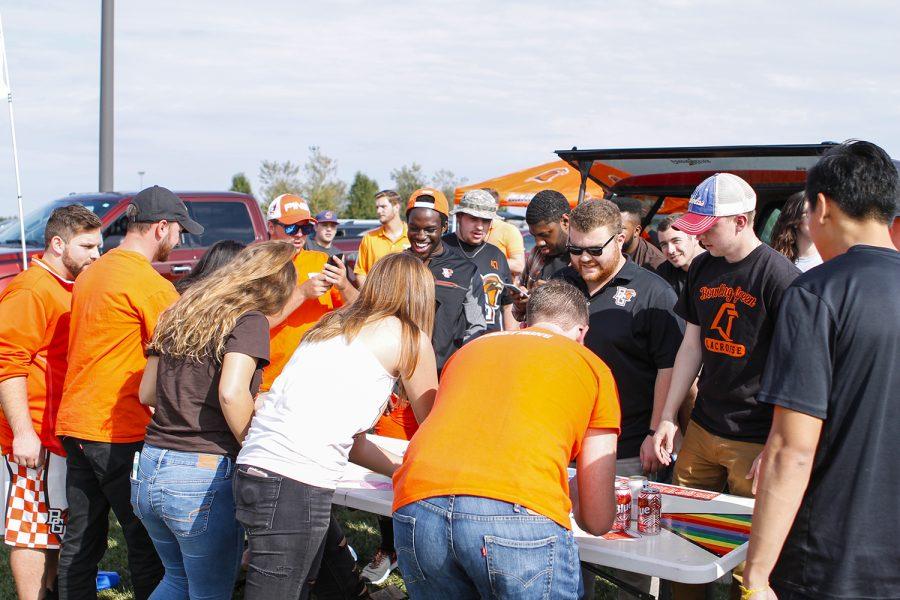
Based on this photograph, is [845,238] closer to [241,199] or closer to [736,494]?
[736,494]

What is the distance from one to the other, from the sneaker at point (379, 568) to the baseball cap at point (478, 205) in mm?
2251

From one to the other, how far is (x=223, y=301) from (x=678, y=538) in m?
1.81

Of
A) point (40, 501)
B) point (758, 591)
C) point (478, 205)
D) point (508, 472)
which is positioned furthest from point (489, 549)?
point (478, 205)

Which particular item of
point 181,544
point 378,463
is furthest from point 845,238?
point 181,544

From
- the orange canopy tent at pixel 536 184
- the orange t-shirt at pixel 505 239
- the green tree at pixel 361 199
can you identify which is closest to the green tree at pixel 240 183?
the green tree at pixel 361 199

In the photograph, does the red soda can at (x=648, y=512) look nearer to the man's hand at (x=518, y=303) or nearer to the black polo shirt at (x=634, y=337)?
the black polo shirt at (x=634, y=337)

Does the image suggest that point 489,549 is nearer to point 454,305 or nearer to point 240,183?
point 454,305

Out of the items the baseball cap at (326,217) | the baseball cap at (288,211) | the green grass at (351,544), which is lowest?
the green grass at (351,544)

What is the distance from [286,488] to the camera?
274cm

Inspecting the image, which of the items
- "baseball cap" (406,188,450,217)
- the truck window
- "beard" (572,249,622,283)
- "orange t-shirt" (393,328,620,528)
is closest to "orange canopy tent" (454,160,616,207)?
the truck window

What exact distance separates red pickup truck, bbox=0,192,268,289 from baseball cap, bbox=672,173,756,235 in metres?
6.32

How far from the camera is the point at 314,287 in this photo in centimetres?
430

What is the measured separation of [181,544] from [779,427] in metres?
2.11

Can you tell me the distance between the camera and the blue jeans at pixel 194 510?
9.72 ft
